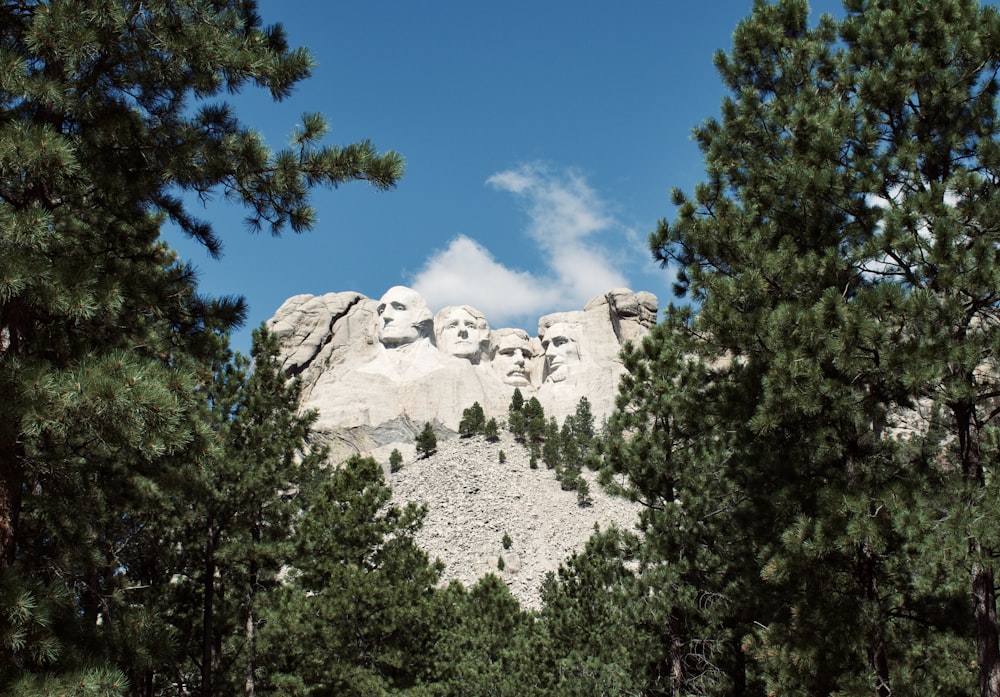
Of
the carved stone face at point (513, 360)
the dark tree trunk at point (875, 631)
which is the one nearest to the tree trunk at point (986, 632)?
the dark tree trunk at point (875, 631)

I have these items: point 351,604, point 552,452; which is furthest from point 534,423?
point 351,604

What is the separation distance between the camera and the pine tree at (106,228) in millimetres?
4234

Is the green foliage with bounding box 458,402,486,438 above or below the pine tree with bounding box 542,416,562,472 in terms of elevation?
above

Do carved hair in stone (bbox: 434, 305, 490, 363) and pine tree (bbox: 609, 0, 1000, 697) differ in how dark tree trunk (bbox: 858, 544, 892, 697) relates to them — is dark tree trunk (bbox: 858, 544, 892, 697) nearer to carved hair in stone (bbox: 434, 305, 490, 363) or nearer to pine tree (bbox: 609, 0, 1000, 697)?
pine tree (bbox: 609, 0, 1000, 697)

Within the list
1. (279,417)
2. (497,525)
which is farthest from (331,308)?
(279,417)

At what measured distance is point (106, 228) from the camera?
575 centimetres

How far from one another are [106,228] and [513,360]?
6122 centimetres

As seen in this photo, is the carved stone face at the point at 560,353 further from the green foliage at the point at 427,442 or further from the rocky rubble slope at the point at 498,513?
the green foliage at the point at 427,442

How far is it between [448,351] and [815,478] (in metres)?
55.8

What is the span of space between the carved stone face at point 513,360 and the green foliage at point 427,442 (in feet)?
47.2

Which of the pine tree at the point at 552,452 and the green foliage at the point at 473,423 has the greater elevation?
the green foliage at the point at 473,423

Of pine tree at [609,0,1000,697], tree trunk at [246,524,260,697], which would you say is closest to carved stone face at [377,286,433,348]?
tree trunk at [246,524,260,697]

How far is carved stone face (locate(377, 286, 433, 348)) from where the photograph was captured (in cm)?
6023

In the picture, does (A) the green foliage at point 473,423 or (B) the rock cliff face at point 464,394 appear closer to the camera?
(B) the rock cliff face at point 464,394
